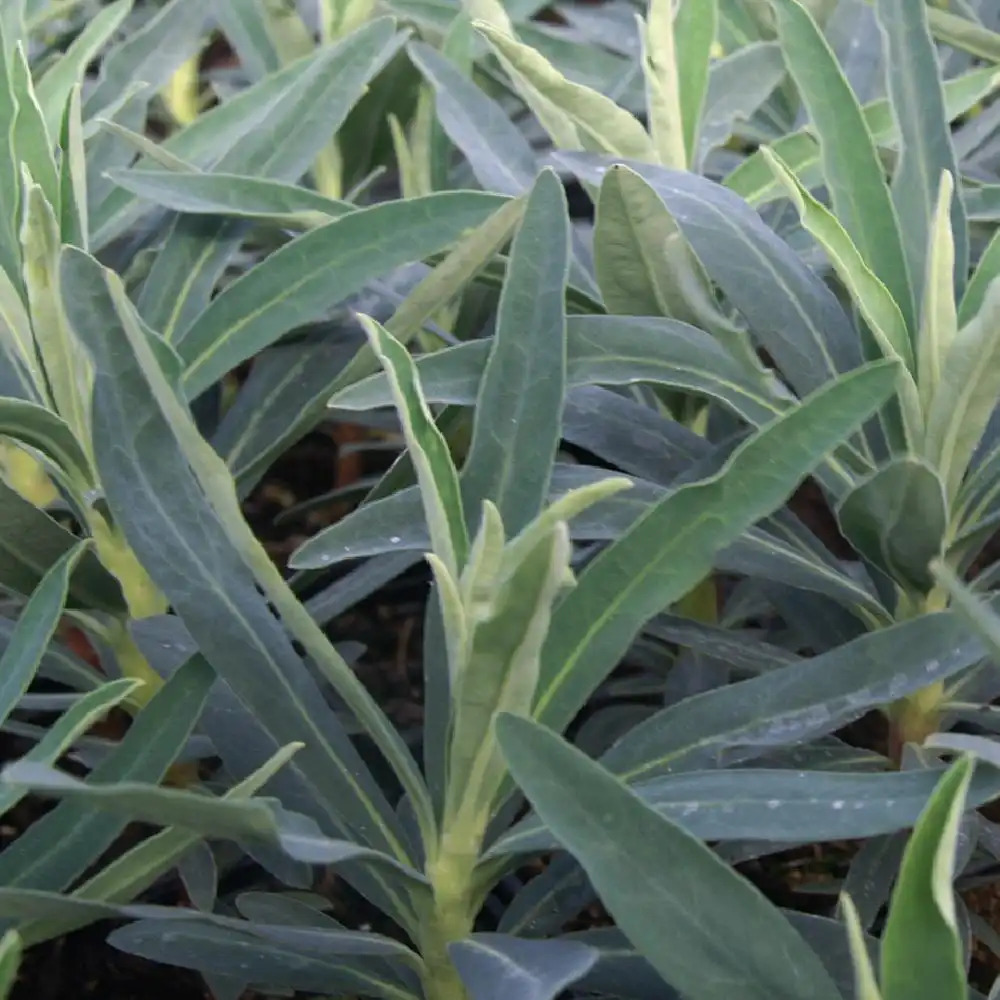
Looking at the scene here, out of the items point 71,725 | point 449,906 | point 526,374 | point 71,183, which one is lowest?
point 449,906

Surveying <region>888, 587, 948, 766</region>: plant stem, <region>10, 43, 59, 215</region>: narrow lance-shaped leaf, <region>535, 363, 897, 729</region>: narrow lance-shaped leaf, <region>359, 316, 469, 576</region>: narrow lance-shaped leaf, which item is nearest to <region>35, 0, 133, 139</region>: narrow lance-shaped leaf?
<region>10, 43, 59, 215</region>: narrow lance-shaped leaf

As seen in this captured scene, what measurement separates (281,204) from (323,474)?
490 millimetres

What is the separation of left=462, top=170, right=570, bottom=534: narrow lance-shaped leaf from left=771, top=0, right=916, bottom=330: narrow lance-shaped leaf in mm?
173

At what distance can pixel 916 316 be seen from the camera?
1.91 feet

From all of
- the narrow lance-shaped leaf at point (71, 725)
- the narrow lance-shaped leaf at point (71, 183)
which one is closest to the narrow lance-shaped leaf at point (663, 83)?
the narrow lance-shaped leaf at point (71, 183)

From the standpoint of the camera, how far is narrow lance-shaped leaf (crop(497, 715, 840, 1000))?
1.26 ft

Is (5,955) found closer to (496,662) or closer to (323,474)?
(496,662)

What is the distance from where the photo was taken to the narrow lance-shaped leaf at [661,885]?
0.39 metres

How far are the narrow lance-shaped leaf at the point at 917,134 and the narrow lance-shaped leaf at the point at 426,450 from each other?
0.33 m

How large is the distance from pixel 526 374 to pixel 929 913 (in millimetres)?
Answer: 304

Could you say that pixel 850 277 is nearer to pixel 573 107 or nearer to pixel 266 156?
pixel 573 107

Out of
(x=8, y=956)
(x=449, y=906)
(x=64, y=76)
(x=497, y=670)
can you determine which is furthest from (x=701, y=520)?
(x=64, y=76)

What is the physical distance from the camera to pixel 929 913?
36 cm

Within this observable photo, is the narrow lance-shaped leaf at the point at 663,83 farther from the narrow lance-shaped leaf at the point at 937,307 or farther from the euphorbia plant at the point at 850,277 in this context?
the narrow lance-shaped leaf at the point at 937,307
